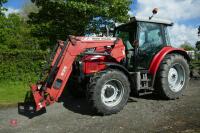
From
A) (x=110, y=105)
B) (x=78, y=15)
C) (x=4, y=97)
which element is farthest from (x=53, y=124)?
(x=78, y=15)

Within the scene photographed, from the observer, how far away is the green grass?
11.2 meters

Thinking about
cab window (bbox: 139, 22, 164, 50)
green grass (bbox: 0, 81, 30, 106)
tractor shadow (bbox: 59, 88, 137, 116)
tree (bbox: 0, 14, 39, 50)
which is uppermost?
tree (bbox: 0, 14, 39, 50)

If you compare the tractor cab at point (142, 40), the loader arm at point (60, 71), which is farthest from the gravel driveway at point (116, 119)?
the tractor cab at point (142, 40)

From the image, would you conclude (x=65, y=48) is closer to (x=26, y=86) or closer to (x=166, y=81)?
(x=166, y=81)

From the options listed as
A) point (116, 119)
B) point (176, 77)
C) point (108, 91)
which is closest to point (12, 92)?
point (108, 91)

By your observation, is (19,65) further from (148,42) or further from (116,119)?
(116,119)

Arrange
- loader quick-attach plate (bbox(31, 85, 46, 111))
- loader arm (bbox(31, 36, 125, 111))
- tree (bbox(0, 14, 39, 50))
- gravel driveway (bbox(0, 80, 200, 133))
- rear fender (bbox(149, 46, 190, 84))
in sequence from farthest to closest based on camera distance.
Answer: tree (bbox(0, 14, 39, 50)) → rear fender (bbox(149, 46, 190, 84)) → loader arm (bbox(31, 36, 125, 111)) → loader quick-attach plate (bbox(31, 85, 46, 111)) → gravel driveway (bbox(0, 80, 200, 133))

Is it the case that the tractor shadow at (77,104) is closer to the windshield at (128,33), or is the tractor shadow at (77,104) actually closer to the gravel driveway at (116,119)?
the gravel driveway at (116,119)

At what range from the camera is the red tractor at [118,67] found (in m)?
8.76

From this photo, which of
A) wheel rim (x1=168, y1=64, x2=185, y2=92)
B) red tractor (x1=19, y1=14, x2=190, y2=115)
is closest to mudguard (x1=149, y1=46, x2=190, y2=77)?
red tractor (x1=19, y1=14, x2=190, y2=115)

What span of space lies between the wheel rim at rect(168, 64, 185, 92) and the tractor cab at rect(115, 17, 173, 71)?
814 mm

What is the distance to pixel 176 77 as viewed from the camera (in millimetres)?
11133

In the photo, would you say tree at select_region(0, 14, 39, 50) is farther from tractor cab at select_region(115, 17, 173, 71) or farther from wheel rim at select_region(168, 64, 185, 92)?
wheel rim at select_region(168, 64, 185, 92)

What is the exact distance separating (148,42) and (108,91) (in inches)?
94.7
